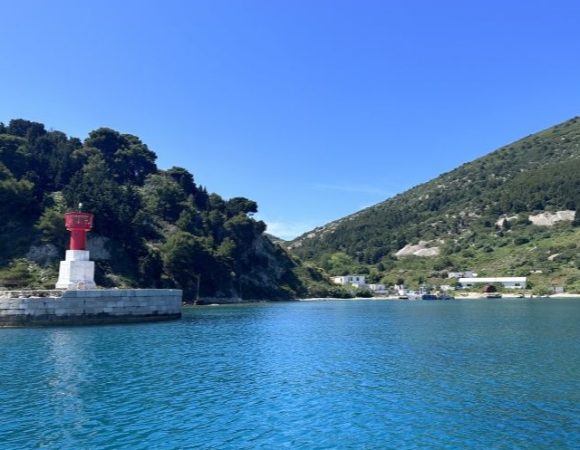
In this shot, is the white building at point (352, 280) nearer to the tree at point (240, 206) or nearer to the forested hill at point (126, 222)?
the forested hill at point (126, 222)

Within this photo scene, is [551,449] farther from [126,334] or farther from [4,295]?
[4,295]

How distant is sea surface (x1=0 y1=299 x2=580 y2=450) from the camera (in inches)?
712

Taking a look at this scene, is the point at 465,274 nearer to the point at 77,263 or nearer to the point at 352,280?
the point at 352,280

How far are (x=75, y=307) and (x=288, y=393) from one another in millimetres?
39924

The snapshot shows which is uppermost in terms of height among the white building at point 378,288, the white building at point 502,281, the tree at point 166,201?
the tree at point 166,201

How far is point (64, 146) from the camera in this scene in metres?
126

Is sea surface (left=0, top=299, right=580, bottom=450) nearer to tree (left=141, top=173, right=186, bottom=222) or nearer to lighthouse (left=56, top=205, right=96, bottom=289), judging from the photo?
lighthouse (left=56, top=205, right=96, bottom=289)

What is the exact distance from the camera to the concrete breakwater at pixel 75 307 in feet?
179

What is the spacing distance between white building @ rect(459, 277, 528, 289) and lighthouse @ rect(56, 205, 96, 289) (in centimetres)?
13541

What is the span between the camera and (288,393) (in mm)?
24844

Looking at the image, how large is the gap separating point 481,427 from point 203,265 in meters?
94.4

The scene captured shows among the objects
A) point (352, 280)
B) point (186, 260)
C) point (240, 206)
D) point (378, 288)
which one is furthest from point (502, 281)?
point (186, 260)

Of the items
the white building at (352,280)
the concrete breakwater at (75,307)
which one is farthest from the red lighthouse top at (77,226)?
the white building at (352,280)

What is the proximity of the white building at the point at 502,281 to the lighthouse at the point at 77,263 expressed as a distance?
13541 centimetres
